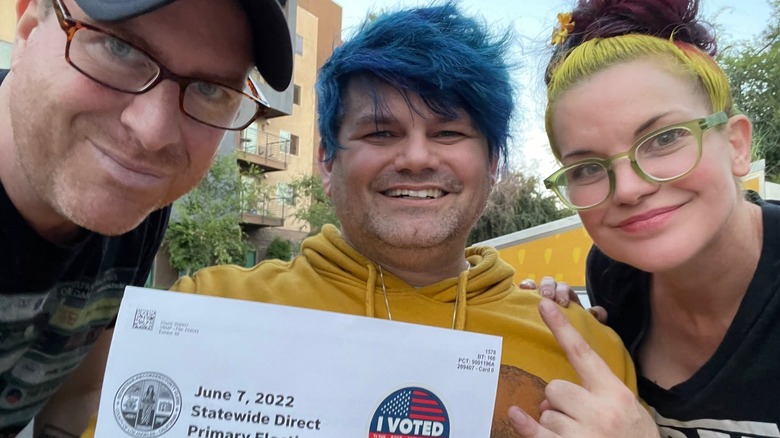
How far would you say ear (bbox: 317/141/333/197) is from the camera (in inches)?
84.4

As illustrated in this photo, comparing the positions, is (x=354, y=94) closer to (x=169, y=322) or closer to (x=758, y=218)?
(x=169, y=322)

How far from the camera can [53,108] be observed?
153 cm

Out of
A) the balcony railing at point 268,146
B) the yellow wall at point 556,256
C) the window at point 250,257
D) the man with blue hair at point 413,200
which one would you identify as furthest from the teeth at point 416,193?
the balcony railing at point 268,146

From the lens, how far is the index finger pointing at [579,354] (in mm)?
1474

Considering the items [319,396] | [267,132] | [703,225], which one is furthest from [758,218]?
[267,132]

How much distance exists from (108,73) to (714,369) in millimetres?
2017

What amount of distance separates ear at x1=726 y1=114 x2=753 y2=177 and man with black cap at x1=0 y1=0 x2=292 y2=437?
141cm

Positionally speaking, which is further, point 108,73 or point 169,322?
point 108,73

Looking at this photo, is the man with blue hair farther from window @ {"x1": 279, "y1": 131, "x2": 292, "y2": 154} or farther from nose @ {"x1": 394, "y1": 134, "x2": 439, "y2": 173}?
window @ {"x1": 279, "y1": 131, "x2": 292, "y2": 154}

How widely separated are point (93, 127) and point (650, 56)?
165 centimetres

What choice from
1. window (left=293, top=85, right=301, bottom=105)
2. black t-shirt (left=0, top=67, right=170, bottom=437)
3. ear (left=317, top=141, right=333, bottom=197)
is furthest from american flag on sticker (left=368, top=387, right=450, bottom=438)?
window (left=293, top=85, right=301, bottom=105)

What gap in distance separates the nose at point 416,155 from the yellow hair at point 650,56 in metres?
0.45

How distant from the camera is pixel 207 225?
17844 millimetres

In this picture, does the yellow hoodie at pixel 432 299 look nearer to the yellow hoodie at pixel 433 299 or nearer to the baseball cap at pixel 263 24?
the yellow hoodie at pixel 433 299
